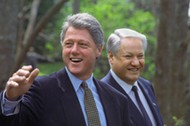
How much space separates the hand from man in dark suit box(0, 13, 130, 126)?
2.3 inches

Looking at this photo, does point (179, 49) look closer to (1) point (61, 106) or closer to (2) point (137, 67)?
(2) point (137, 67)

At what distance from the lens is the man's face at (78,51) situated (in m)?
3.35

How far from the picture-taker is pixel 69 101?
129 inches

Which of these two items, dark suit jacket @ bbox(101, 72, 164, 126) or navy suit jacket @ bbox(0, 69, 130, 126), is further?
dark suit jacket @ bbox(101, 72, 164, 126)

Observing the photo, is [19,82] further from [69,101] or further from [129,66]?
[129,66]

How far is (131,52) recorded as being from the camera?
14.4ft

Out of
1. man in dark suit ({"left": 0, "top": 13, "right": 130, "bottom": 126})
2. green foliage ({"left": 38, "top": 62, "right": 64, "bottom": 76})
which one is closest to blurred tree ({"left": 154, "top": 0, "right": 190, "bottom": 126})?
man in dark suit ({"left": 0, "top": 13, "right": 130, "bottom": 126})

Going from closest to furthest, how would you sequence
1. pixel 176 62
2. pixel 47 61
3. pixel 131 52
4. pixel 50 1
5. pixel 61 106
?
pixel 61 106
pixel 131 52
pixel 176 62
pixel 50 1
pixel 47 61

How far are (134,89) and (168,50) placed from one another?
19.4 ft

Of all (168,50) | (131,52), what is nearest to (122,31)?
(131,52)

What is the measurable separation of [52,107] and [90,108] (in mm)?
275

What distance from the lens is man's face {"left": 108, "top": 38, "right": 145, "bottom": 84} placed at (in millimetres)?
4379

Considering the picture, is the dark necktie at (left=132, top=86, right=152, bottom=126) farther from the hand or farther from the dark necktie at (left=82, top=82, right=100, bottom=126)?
the hand

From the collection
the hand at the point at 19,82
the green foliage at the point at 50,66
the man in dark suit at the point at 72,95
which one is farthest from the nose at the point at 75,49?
the green foliage at the point at 50,66
